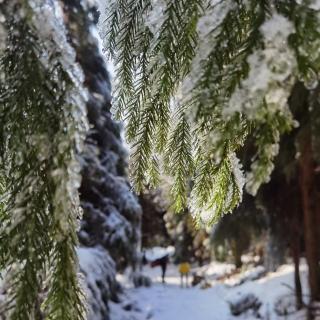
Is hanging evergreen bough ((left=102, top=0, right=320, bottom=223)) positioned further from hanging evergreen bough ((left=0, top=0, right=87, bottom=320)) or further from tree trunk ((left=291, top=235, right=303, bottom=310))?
tree trunk ((left=291, top=235, right=303, bottom=310))

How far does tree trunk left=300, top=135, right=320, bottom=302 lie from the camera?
8.95 metres

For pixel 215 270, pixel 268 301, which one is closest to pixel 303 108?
pixel 268 301

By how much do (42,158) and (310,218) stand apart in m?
8.78

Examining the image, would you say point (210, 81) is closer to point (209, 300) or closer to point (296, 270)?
point (296, 270)

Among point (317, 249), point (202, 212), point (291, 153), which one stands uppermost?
point (291, 153)

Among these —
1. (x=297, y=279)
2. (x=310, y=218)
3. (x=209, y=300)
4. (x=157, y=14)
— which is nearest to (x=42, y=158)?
(x=157, y=14)

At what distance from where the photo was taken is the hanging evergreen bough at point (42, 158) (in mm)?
816

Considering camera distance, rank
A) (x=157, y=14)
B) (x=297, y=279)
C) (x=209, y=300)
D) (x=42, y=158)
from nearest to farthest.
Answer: (x=42, y=158), (x=157, y=14), (x=297, y=279), (x=209, y=300)

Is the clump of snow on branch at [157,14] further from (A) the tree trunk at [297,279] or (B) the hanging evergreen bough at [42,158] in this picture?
(A) the tree trunk at [297,279]

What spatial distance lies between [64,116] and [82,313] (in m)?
0.34

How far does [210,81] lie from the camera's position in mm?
842

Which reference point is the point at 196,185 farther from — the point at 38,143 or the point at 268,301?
the point at 268,301

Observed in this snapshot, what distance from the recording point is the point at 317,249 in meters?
9.10

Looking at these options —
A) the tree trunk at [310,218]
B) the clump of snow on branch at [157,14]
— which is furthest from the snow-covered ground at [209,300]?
the clump of snow on branch at [157,14]
